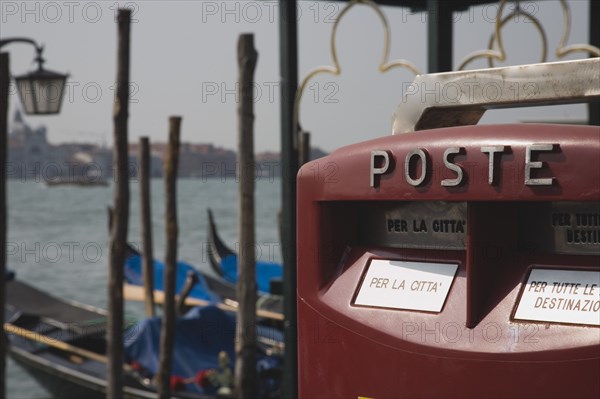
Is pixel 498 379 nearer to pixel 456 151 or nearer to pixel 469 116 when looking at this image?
pixel 456 151

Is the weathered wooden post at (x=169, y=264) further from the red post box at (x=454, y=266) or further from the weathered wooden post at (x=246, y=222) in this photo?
the red post box at (x=454, y=266)

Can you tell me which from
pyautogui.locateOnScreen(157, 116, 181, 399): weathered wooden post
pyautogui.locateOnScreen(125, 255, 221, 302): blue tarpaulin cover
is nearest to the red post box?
pyautogui.locateOnScreen(157, 116, 181, 399): weathered wooden post

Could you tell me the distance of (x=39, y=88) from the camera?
6055 mm

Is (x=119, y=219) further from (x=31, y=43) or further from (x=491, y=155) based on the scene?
(x=491, y=155)

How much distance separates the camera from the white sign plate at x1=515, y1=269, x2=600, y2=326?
1417 millimetres

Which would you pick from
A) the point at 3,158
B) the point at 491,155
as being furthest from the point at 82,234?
the point at 491,155

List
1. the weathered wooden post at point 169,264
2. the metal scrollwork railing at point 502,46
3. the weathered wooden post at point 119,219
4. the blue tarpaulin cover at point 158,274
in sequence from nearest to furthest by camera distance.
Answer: the metal scrollwork railing at point 502,46 → the weathered wooden post at point 119,219 → the weathered wooden post at point 169,264 → the blue tarpaulin cover at point 158,274

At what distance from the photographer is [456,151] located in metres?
1.52

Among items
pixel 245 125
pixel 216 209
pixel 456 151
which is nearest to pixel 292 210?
pixel 456 151

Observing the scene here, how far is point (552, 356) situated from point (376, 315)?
1.08ft

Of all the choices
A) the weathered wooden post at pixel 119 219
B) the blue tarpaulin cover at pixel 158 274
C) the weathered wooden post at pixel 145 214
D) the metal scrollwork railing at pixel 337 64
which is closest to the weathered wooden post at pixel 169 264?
the weathered wooden post at pixel 119 219

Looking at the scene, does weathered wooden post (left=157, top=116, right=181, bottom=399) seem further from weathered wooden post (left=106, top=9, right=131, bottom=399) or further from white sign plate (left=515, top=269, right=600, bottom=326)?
white sign plate (left=515, top=269, right=600, bottom=326)

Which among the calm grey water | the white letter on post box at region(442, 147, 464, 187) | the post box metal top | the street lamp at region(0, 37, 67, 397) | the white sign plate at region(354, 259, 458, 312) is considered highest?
the street lamp at region(0, 37, 67, 397)

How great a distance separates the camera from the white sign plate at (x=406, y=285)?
62.0 inches
